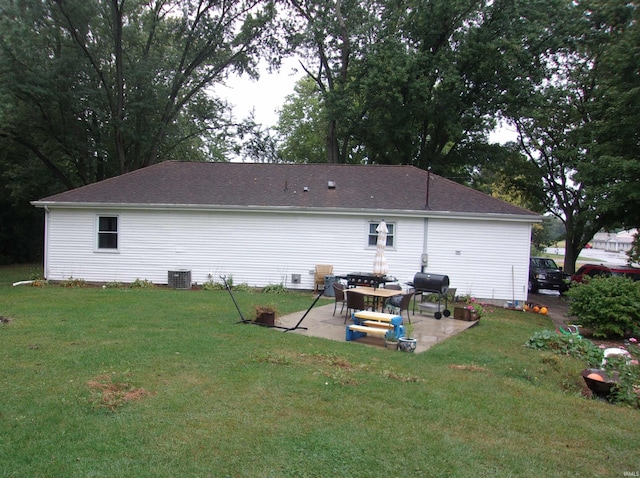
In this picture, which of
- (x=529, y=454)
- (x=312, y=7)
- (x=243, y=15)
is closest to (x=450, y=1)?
(x=312, y=7)

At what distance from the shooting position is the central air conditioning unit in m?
14.2

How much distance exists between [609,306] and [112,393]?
10111mm

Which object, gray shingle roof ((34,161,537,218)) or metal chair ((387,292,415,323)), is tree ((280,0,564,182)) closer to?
gray shingle roof ((34,161,537,218))

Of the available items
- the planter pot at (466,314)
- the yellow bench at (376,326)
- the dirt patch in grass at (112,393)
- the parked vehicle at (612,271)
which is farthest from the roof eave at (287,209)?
the dirt patch in grass at (112,393)

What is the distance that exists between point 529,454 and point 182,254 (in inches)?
518

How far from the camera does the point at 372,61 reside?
21797mm

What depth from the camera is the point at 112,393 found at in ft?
15.0

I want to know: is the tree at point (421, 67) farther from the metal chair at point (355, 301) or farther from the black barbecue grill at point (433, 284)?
the metal chair at point (355, 301)

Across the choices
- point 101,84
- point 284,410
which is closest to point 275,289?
point 284,410

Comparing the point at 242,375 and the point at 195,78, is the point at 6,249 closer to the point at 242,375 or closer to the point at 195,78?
the point at 195,78

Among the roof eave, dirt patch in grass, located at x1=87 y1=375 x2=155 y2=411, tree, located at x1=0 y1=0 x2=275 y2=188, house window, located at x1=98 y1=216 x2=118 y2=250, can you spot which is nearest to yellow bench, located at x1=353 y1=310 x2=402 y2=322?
dirt patch in grass, located at x1=87 y1=375 x2=155 y2=411

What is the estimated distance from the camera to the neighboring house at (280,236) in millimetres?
14250

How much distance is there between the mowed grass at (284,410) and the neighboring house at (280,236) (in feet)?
22.6

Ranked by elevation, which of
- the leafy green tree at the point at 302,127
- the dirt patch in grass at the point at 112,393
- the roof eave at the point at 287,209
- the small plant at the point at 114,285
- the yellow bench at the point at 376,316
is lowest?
the small plant at the point at 114,285
